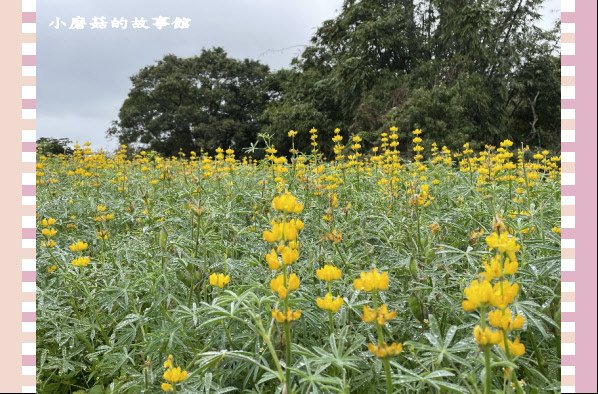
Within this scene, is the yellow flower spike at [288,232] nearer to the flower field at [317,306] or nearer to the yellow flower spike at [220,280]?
the flower field at [317,306]

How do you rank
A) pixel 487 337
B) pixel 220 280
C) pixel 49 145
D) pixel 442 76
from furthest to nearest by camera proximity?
pixel 442 76 < pixel 49 145 < pixel 220 280 < pixel 487 337

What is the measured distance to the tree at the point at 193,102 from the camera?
21797 mm

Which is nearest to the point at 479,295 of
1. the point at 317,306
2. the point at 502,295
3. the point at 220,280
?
the point at 502,295

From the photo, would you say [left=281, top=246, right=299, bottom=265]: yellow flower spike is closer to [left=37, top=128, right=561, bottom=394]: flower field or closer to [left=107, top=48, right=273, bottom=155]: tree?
[left=37, top=128, right=561, bottom=394]: flower field

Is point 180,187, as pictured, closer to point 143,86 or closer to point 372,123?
point 372,123

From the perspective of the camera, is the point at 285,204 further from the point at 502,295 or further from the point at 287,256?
the point at 502,295

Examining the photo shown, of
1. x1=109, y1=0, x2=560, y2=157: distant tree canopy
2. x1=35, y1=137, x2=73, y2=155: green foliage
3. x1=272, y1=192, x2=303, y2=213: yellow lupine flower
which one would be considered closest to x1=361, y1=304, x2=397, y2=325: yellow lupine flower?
x1=272, y1=192, x2=303, y2=213: yellow lupine flower

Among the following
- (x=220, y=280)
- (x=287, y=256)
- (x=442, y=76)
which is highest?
(x=442, y=76)

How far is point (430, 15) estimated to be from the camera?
14812 mm

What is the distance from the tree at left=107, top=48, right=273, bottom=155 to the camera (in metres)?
21.8

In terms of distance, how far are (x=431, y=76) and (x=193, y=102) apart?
488 inches

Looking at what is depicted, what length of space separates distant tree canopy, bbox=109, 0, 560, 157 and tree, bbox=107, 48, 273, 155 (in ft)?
14.0

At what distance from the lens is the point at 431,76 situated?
544 inches

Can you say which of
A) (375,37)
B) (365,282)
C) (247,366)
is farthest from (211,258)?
(375,37)
